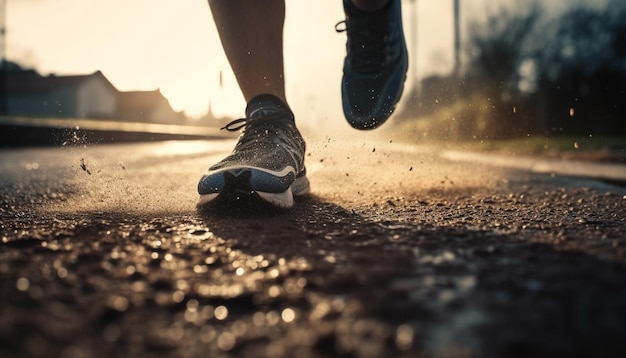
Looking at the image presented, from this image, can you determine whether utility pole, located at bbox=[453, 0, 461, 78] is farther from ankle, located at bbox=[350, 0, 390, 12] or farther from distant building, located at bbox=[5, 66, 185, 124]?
distant building, located at bbox=[5, 66, 185, 124]

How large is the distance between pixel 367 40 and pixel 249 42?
1.57 ft

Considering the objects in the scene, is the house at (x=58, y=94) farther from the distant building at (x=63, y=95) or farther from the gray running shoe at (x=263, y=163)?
the gray running shoe at (x=263, y=163)

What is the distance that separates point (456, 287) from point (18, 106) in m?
45.5

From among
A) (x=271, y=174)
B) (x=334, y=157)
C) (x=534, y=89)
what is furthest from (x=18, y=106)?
(x=271, y=174)

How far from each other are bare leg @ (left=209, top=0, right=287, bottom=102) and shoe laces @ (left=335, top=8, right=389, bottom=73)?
337 millimetres

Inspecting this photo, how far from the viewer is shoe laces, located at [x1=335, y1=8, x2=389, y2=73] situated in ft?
7.14

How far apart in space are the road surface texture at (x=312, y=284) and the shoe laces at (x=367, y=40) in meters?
0.83

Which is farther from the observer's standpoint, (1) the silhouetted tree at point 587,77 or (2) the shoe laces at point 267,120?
(1) the silhouetted tree at point 587,77

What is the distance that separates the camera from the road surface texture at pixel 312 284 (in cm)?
61

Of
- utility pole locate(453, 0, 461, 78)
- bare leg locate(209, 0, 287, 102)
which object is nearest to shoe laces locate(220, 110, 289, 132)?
bare leg locate(209, 0, 287, 102)

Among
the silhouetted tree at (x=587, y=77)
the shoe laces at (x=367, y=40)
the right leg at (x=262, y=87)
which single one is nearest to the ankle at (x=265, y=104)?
the right leg at (x=262, y=87)

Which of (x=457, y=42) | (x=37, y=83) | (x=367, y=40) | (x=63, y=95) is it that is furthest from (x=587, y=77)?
(x=37, y=83)

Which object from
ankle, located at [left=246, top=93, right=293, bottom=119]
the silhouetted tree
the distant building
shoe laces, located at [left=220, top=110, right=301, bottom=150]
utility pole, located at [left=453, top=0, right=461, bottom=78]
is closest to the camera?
shoe laces, located at [left=220, top=110, right=301, bottom=150]

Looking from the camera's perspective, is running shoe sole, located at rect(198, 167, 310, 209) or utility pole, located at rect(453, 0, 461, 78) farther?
utility pole, located at rect(453, 0, 461, 78)
